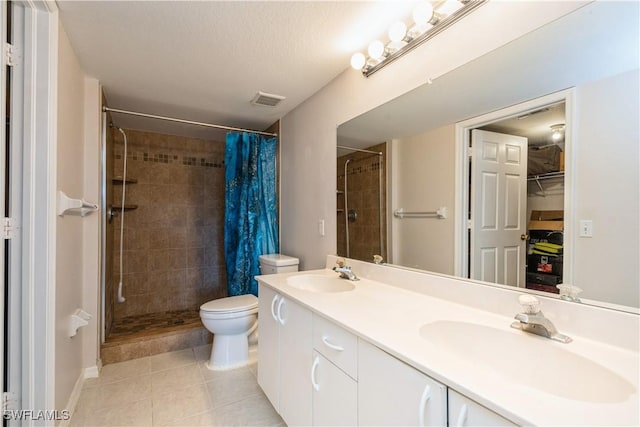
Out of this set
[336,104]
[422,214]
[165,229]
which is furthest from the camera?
[165,229]

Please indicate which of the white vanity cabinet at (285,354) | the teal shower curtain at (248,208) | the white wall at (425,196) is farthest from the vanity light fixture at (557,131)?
the teal shower curtain at (248,208)

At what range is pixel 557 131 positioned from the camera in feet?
3.15

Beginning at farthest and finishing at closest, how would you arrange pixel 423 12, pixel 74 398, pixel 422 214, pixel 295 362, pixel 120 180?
pixel 120 180 < pixel 74 398 < pixel 422 214 < pixel 295 362 < pixel 423 12

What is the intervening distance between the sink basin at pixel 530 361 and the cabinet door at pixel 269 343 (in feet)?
2.86

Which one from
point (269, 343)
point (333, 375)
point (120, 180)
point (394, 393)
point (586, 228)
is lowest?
point (269, 343)

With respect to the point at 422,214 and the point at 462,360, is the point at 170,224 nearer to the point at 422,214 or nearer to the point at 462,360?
the point at 422,214

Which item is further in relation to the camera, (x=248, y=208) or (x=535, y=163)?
(x=248, y=208)

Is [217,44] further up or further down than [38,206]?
further up

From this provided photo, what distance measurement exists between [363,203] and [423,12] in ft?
3.32

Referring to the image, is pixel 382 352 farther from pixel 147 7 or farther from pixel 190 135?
pixel 190 135

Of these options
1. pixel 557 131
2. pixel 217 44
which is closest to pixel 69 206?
pixel 217 44

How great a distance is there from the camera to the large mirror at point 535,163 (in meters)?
0.84

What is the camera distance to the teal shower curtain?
2.80 metres

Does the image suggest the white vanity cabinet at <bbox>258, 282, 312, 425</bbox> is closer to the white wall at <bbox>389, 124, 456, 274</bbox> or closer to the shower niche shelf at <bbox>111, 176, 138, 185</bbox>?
the white wall at <bbox>389, 124, 456, 274</bbox>
